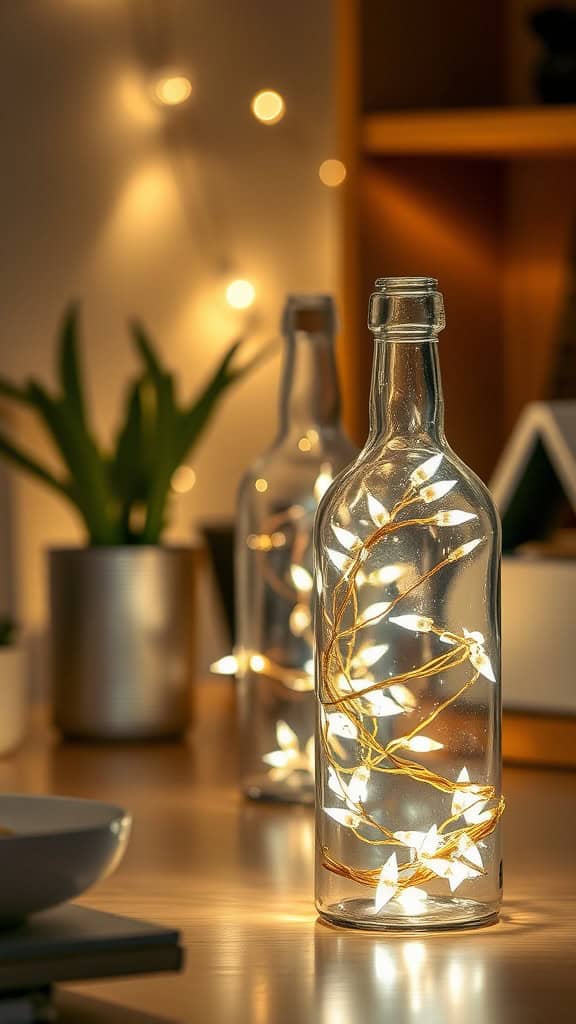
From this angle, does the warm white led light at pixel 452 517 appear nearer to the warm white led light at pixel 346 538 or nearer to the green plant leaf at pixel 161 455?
the warm white led light at pixel 346 538

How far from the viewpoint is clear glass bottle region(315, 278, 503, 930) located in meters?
0.78

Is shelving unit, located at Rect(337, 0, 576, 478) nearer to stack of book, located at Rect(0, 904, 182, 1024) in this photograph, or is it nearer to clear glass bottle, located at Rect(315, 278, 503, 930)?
clear glass bottle, located at Rect(315, 278, 503, 930)

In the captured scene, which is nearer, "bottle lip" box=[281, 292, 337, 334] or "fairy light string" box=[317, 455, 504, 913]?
"fairy light string" box=[317, 455, 504, 913]

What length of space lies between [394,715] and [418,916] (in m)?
0.09

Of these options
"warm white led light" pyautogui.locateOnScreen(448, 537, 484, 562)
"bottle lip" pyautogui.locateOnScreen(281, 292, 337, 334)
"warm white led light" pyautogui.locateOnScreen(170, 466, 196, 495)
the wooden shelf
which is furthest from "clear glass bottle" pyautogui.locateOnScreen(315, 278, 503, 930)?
"warm white led light" pyautogui.locateOnScreen(170, 466, 196, 495)

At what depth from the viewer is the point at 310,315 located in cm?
116

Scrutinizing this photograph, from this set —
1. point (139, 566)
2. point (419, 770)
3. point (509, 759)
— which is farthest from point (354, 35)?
point (419, 770)

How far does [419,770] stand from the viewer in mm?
775

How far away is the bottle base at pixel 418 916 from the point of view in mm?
764

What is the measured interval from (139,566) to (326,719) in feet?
2.01

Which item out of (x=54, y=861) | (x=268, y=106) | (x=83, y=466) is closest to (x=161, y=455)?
(x=83, y=466)

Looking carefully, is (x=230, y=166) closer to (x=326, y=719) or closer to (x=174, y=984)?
(x=326, y=719)

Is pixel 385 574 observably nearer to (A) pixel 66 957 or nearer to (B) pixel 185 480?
(A) pixel 66 957

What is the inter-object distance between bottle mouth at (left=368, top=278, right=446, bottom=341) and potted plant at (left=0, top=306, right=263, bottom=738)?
2.00 ft
